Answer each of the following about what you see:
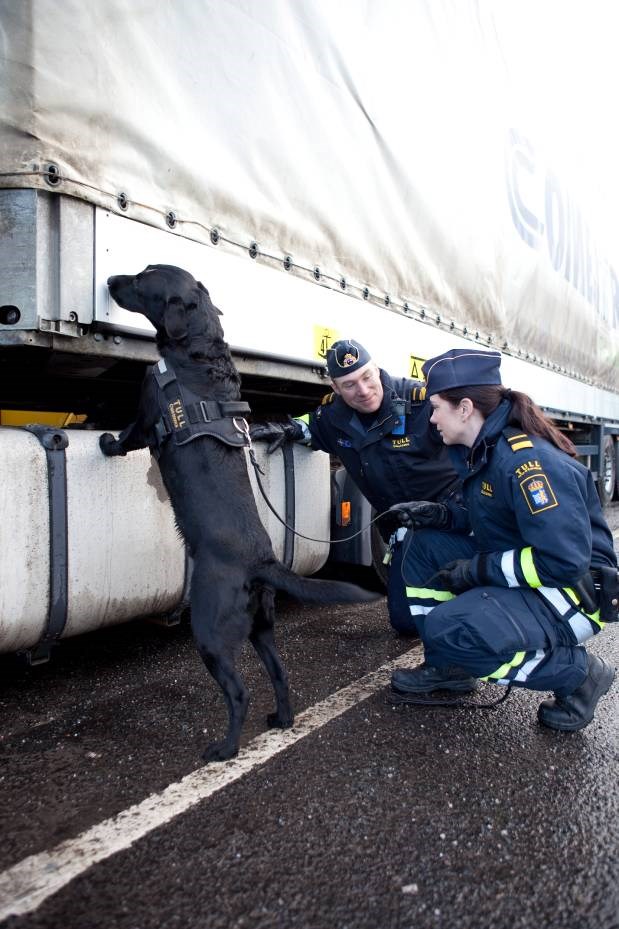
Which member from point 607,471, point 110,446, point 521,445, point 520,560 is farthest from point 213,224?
point 607,471

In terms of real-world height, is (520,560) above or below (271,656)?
above

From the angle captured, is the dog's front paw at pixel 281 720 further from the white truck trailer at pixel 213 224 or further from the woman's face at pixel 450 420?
the woman's face at pixel 450 420

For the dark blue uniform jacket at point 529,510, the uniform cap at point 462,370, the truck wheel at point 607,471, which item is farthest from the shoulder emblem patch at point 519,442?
the truck wheel at point 607,471

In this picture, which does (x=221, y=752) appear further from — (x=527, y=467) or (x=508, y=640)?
(x=527, y=467)

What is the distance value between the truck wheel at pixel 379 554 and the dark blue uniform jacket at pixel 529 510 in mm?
1596

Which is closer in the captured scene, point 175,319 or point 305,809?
point 305,809

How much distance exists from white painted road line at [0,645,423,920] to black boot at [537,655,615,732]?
2.44 feet

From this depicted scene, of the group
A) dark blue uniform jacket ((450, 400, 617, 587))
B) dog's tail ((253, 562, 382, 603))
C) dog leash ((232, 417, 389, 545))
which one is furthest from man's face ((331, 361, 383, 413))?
dog's tail ((253, 562, 382, 603))

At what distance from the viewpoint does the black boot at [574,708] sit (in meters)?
2.54

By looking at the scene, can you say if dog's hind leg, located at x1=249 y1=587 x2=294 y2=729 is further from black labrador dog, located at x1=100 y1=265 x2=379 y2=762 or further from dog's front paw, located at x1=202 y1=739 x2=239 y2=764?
dog's front paw, located at x1=202 y1=739 x2=239 y2=764

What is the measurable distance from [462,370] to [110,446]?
140cm

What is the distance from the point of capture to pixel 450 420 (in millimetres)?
2705

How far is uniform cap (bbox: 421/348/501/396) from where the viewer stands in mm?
2650

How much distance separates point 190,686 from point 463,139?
4.13 metres
